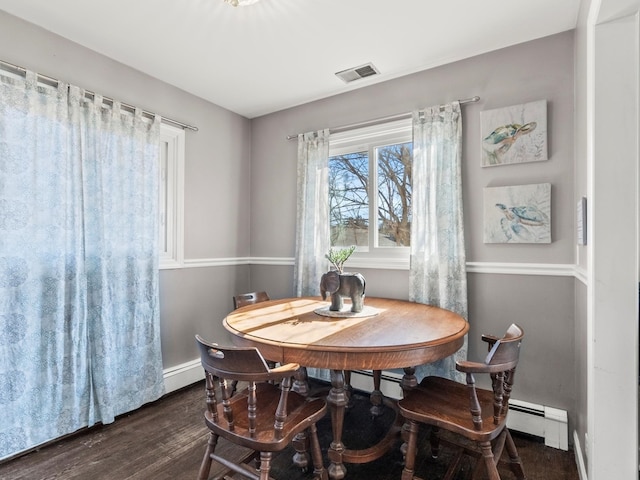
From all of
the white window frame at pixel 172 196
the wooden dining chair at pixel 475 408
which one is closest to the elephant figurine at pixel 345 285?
the wooden dining chair at pixel 475 408

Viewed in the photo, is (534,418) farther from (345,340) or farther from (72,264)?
(72,264)

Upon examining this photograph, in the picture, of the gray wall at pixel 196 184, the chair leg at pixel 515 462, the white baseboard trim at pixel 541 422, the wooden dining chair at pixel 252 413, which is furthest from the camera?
the gray wall at pixel 196 184

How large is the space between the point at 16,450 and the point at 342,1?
10.2 feet

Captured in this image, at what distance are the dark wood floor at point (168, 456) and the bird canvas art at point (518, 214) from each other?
127 centimetres

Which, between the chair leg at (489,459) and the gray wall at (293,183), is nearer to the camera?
the chair leg at (489,459)

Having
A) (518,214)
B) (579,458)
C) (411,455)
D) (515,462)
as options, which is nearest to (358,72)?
(518,214)

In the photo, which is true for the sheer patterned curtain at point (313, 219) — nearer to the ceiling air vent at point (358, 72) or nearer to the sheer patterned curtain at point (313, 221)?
the sheer patterned curtain at point (313, 221)

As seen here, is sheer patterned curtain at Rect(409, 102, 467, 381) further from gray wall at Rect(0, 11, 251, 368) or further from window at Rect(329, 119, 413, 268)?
gray wall at Rect(0, 11, 251, 368)

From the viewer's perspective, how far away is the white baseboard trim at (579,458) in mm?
1691

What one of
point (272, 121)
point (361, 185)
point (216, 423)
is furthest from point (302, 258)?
point (216, 423)

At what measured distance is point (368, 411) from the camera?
8.21 ft

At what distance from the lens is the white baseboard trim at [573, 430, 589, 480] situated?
5.55 feet

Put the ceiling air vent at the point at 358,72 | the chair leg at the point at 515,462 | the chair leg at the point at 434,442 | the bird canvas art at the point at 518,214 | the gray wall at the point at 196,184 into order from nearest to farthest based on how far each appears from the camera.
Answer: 1. the chair leg at the point at 515,462
2. the chair leg at the point at 434,442
3. the bird canvas art at the point at 518,214
4. the gray wall at the point at 196,184
5. the ceiling air vent at the point at 358,72

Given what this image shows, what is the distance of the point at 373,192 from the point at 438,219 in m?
0.67
